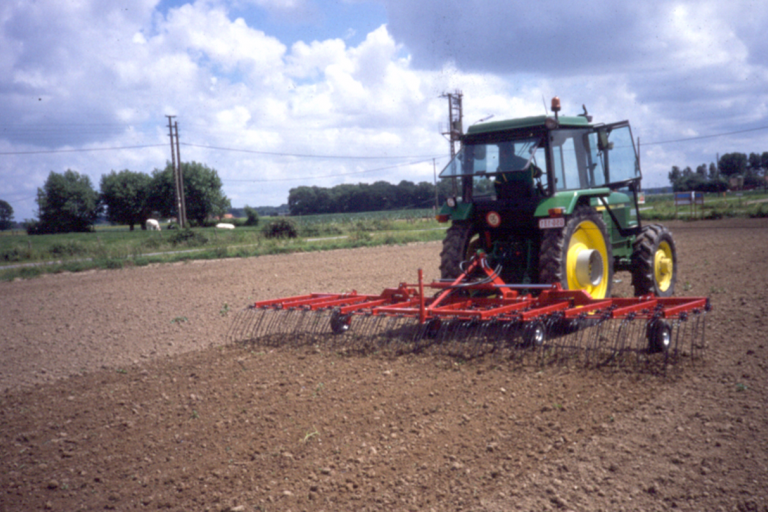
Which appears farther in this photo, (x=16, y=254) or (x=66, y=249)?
(x=66, y=249)

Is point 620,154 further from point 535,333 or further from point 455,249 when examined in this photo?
point 535,333

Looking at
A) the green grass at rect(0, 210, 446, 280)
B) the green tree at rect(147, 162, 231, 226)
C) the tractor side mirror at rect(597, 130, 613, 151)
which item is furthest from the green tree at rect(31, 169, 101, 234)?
the tractor side mirror at rect(597, 130, 613, 151)

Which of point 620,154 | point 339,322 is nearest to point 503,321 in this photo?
point 339,322

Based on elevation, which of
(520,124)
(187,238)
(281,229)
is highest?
(520,124)

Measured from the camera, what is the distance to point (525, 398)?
174 inches

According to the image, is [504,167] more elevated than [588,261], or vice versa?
[504,167]

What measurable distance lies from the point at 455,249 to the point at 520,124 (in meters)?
1.63

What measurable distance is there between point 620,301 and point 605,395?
1.53 meters

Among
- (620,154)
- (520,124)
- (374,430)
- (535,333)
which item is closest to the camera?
(374,430)

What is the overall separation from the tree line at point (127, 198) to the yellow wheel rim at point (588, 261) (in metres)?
55.3

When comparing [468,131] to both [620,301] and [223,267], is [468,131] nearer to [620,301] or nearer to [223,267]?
[620,301]

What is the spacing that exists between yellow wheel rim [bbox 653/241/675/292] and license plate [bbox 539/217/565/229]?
2.28 m

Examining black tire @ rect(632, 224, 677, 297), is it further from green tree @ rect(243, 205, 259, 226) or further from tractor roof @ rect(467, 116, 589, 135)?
green tree @ rect(243, 205, 259, 226)

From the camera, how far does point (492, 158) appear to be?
698 centimetres
